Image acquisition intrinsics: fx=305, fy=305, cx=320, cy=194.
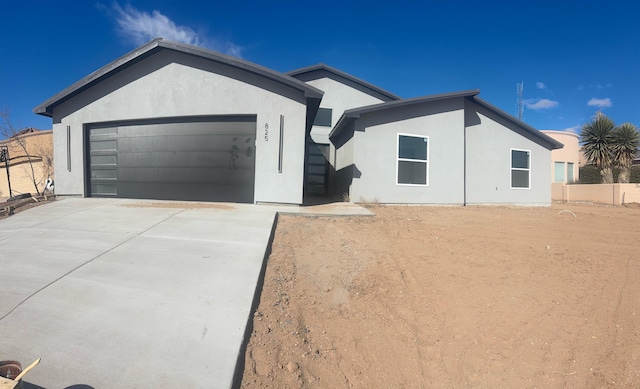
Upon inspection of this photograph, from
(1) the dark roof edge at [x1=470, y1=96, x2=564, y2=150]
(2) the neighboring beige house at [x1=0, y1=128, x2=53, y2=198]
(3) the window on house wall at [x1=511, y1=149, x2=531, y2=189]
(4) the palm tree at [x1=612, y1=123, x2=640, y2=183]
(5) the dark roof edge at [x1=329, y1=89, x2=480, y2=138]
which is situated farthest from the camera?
(4) the palm tree at [x1=612, y1=123, x2=640, y2=183]

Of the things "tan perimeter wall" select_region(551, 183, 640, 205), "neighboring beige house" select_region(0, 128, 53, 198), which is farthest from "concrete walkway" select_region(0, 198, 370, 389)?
"tan perimeter wall" select_region(551, 183, 640, 205)

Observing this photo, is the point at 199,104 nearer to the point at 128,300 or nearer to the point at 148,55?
the point at 148,55

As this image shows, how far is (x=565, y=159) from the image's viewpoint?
2306 centimetres

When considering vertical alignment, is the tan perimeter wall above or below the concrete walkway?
above

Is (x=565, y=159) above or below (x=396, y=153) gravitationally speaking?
above

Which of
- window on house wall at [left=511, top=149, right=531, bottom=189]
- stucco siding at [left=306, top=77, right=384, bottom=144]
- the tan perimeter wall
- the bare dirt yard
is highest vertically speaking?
stucco siding at [left=306, top=77, right=384, bottom=144]

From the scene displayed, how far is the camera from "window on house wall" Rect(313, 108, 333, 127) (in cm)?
1468

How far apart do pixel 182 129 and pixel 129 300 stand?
6864mm

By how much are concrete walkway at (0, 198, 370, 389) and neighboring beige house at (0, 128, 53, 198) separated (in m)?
13.6

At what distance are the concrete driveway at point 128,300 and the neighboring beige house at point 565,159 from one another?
84.0 ft

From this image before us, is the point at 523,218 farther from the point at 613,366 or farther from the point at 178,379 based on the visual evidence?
the point at 178,379

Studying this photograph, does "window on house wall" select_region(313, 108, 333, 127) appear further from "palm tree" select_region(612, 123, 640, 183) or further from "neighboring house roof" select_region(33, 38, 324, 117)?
"palm tree" select_region(612, 123, 640, 183)

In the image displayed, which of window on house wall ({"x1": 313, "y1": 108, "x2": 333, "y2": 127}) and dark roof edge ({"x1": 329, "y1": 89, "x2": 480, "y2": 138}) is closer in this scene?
dark roof edge ({"x1": 329, "y1": 89, "x2": 480, "y2": 138})

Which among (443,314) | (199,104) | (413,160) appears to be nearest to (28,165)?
(199,104)
